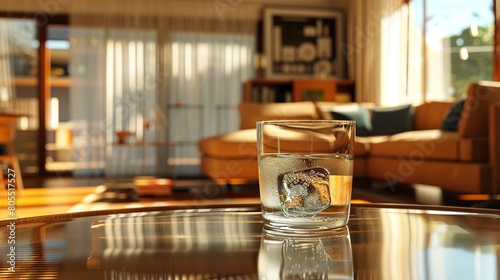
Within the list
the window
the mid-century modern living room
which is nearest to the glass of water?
the window

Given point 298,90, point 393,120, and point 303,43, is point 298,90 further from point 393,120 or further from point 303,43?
point 393,120

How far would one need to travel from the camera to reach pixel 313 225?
1.80 feet

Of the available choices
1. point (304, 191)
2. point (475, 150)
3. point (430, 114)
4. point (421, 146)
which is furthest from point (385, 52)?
point (304, 191)

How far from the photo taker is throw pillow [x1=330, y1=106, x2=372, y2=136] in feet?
17.3

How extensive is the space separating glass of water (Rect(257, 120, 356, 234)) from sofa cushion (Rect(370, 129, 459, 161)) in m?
Answer: 3.33

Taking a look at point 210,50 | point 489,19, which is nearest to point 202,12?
point 210,50

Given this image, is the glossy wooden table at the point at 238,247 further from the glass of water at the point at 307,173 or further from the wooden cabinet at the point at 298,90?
the wooden cabinet at the point at 298,90

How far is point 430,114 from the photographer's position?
5.08 m

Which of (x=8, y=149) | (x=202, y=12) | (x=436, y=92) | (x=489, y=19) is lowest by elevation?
(x=8, y=149)

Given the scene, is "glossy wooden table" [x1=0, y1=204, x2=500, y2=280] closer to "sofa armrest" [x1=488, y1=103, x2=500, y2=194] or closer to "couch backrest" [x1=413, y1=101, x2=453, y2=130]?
"sofa armrest" [x1=488, y1=103, x2=500, y2=194]

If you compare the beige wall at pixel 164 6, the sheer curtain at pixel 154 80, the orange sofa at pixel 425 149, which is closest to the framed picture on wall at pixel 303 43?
the beige wall at pixel 164 6

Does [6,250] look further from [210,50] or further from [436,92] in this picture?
[210,50]

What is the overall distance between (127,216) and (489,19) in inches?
202

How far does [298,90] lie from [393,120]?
2.11 metres
